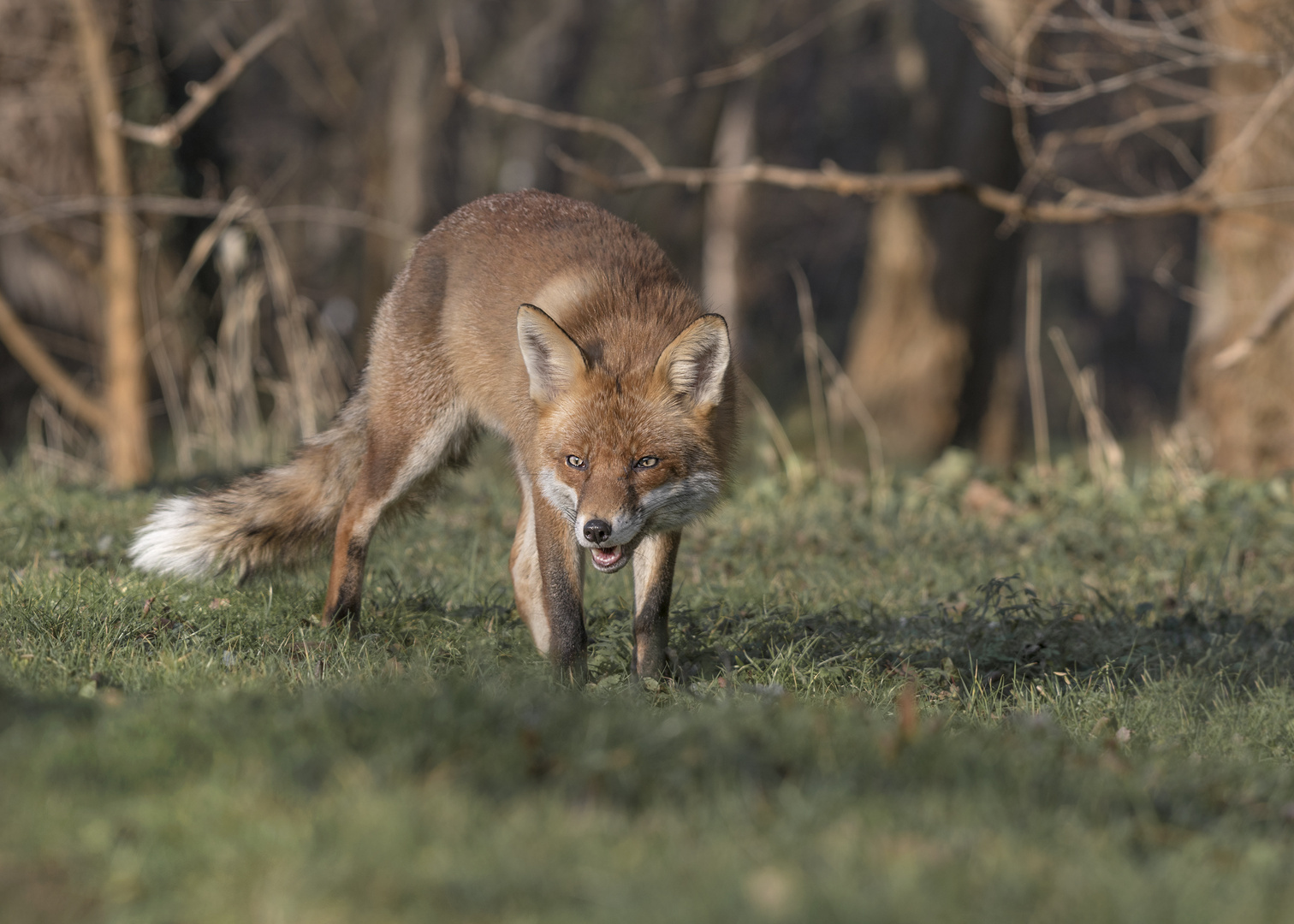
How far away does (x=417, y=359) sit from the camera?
5793mm

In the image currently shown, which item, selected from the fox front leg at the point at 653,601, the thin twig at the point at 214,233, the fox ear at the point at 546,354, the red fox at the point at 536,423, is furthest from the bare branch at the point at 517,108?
the fox front leg at the point at 653,601

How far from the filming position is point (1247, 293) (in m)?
10.4

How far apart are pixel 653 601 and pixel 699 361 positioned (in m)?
0.99

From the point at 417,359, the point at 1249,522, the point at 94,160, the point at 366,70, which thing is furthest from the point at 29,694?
the point at 366,70

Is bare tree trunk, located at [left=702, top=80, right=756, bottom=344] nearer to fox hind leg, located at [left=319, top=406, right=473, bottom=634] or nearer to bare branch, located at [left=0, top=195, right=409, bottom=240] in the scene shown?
bare branch, located at [left=0, top=195, right=409, bottom=240]

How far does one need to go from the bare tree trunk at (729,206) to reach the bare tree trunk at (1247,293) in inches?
404

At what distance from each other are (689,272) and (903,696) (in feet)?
70.1

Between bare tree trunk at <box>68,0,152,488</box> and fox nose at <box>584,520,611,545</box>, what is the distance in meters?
6.18

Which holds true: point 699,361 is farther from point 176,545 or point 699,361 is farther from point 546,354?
point 176,545

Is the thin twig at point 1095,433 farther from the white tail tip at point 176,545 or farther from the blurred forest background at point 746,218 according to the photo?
the white tail tip at point 176,545

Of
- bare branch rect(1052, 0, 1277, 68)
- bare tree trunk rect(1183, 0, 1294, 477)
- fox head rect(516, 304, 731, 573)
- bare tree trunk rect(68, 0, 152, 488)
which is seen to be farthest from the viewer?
bare tree trunk rect(1183, 0, 1294, 477)

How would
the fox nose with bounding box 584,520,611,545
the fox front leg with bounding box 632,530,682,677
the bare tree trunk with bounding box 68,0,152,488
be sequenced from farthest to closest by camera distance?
the bare tree trunk with bounding box 68,0,152,488, the fox front leg with bounding box 632,530,682,677, the fox nose with bounding box 584,520,611,545

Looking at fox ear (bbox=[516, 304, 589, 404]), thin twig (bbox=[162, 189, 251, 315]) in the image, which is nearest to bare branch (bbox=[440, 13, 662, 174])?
thin twig (bbox=[162, 189, 251, 315])

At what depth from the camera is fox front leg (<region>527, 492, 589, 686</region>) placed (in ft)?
16.3
